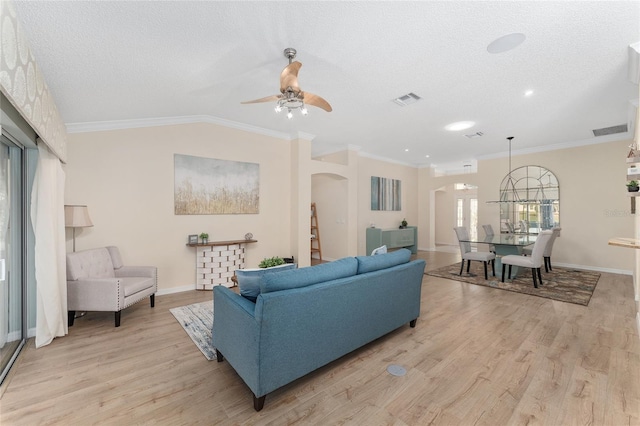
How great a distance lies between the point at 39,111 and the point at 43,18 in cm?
73

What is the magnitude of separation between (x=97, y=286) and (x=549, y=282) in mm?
6863

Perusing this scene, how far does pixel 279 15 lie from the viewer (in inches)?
85.7

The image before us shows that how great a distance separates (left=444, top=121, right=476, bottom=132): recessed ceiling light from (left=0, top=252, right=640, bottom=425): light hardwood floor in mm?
3286

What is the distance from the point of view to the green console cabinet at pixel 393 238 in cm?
745

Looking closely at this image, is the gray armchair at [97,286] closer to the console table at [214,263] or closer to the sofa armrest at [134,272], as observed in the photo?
the sofa armrest at [134,272]

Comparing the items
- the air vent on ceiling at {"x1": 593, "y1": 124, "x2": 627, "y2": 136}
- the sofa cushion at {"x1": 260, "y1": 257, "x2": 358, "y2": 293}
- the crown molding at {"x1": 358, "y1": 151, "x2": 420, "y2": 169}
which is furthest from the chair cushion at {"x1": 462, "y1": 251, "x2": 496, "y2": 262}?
the sofa cushion at {"x1": 260, "y1": 257, "x2": 358, "y2": 293}

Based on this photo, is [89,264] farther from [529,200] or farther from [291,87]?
[529,200]

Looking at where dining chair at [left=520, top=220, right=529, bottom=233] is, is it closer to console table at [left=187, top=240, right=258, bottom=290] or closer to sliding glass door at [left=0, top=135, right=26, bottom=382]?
console table at [left=187, top=240, right=258, bottom=290]

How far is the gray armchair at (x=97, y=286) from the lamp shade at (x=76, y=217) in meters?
0.35

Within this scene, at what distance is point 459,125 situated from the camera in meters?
5.07

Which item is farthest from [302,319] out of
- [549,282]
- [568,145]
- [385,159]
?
[568,145]

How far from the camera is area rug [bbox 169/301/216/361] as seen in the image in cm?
269

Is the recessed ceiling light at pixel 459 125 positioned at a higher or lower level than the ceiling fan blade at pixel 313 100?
higher

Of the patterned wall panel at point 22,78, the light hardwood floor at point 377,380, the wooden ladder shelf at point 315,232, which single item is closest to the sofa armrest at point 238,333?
the light hardwood floor at point 377,380
